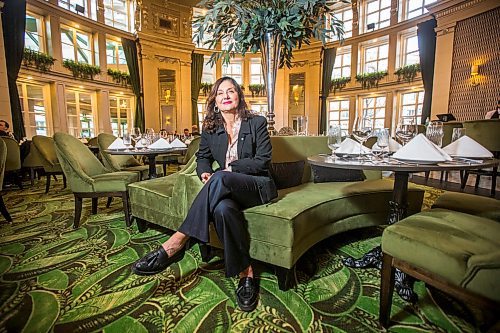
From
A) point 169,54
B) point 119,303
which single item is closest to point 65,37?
point 169,54

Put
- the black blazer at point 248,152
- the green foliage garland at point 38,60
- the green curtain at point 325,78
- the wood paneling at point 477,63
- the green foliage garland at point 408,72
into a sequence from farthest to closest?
the green curtain at point 325,78
the green foliage garland at point 408,72
the green foliage garland at point 38,60
the wood paneling at point 477,63
the black blazer at point 248,152

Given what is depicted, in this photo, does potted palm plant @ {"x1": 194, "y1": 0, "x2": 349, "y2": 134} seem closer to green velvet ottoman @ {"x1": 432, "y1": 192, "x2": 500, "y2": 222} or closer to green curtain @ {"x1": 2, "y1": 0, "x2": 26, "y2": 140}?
green velvet ottoman @ {"x1": 432, "y1": 192, "x2": 500, "y2": 222}

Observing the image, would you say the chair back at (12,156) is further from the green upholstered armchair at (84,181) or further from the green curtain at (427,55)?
the green curtain at (427,55)

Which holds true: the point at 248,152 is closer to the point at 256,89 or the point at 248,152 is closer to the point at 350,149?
the point at 350,149

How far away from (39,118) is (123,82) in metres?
2.89

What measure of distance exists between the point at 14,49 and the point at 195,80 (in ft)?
18.7

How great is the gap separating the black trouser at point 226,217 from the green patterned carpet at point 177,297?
236mm

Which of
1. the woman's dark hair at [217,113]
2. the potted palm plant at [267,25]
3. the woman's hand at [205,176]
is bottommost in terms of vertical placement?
the woman's hand at [205,176]

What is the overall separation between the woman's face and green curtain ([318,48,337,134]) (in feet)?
31.2

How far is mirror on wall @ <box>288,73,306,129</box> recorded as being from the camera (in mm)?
10969

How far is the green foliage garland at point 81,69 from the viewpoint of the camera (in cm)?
771

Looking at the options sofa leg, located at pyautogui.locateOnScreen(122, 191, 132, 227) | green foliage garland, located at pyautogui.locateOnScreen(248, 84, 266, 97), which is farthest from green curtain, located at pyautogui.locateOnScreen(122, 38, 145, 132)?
sofa leg, located at pyautogui.locateOnScreen(122, 191, 132, 227)

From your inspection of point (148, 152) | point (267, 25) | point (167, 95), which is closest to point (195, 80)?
point (167, 95)

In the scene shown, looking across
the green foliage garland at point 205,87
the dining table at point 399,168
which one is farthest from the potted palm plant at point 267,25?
the green foliage garland at point 205,87
